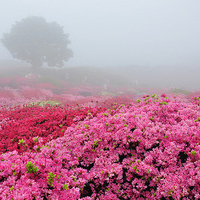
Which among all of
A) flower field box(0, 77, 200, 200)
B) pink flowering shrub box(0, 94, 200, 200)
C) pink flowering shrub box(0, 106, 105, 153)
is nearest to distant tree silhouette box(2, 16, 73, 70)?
pink flowering shrub box(0, 106, 105, 153)

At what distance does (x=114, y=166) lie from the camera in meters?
3.43

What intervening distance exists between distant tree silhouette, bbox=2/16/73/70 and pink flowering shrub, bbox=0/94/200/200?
45.9m

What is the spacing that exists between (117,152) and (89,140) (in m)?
0.89

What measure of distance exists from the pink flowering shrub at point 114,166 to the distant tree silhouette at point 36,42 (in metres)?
45.9

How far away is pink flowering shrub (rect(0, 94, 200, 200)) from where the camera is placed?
8.97 ft

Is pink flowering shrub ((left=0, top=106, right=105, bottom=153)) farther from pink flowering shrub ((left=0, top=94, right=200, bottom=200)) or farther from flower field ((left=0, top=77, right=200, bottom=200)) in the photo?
pink flowering shrub ((left=0, top=94, right=200, bottom=200))

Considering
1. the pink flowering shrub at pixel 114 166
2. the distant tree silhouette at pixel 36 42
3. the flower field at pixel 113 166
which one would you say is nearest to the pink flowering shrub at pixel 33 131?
the flower field at pixel 113 166

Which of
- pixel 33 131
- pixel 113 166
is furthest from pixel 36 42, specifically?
pixel 113 166

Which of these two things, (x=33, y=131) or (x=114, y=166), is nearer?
(x=114, y=166)

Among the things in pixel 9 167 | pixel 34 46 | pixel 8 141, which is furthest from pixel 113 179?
pixel 34 46

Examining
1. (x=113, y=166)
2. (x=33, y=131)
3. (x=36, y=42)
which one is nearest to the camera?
(x=113, y=166)

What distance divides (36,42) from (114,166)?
48.8 m

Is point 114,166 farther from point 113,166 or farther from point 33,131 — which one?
point 33,131

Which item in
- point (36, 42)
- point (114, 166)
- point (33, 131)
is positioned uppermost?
point (36, 42)
